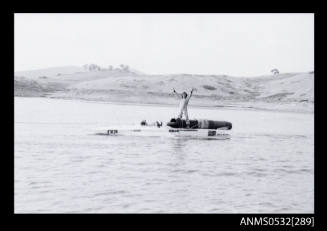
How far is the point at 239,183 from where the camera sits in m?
20.5

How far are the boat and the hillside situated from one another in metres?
50.7

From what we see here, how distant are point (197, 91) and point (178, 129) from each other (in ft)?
259

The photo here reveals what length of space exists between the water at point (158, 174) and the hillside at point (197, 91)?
5764 centimetres

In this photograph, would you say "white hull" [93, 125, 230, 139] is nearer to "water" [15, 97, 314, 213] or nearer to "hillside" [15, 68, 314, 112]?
"water" [15, 97, 314, 213]

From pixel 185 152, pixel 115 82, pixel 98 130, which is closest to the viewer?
pixel 185 152

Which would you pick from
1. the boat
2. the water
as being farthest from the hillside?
the water

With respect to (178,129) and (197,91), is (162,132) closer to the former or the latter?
(178,129)

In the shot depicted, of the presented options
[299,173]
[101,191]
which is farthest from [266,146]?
[101,191]

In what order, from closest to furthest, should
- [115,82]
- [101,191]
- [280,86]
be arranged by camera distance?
[101,191]
[115,82]
[280,86]

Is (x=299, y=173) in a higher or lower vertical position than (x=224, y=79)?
lower

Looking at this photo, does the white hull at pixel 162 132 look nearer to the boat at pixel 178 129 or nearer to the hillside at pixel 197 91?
the boat at pixel 178 129

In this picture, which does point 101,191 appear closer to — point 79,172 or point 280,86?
point 79,172

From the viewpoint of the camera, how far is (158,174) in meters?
22.0
